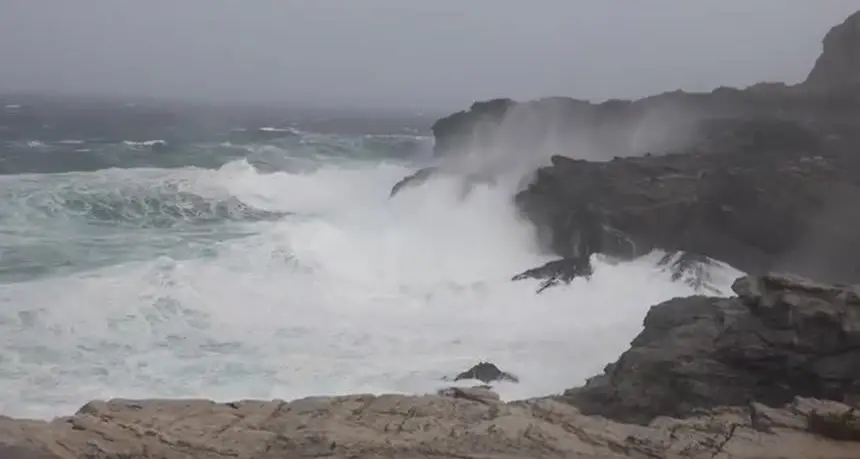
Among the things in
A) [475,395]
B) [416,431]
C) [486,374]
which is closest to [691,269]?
[486,374]

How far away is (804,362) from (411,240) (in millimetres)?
14027

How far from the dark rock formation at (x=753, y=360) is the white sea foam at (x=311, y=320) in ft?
9.27

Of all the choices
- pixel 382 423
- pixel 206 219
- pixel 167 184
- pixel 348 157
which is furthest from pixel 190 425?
pixel 348 157

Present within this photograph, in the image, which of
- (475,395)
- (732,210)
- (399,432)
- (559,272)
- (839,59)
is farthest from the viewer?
(839,59)

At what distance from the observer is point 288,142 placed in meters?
44.0

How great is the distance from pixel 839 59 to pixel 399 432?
27.6 m

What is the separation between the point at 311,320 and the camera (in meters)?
13.7

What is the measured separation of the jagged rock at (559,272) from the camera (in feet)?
52.0

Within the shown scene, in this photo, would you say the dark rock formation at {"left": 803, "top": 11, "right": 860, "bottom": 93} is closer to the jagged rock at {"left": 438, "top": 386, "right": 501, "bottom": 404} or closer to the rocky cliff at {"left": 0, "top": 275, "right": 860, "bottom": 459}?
the rocky cliff at {"left": 0, "top": 275, "right": 860, "bottom": 459}

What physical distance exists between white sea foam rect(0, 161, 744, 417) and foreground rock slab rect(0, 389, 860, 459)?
16.5 ft

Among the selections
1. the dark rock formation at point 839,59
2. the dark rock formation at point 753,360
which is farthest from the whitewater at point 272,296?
the dark rock formation at point 839,59

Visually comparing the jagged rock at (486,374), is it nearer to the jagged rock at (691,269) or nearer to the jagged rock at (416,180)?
the jagged rock at (691,269)

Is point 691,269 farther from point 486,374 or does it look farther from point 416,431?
point 416,431

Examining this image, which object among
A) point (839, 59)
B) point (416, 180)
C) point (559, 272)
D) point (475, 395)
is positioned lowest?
point (475, 395)
